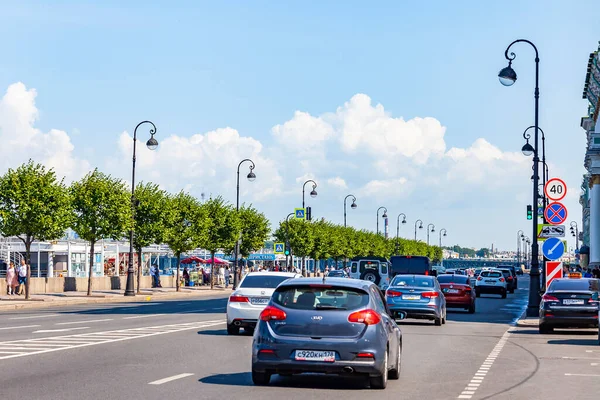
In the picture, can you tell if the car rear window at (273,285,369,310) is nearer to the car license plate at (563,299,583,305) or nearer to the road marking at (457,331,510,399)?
the road marking at (457,331,510,399)

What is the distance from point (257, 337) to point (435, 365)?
15.6 ft

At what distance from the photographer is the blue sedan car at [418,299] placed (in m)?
29.1

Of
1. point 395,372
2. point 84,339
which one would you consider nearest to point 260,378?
point 395,372

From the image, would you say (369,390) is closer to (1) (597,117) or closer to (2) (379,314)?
(2) (379,314)

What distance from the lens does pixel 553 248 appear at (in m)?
30.5

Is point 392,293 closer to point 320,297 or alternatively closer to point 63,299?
point 320,297

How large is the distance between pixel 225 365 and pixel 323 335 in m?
3.60

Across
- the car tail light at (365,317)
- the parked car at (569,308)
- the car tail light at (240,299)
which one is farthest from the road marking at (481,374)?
the car tail light at (240,299)

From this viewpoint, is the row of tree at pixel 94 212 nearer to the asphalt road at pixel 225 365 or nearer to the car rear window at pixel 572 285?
the asphalt road at pixel 225 365

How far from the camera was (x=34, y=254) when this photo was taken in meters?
95.9

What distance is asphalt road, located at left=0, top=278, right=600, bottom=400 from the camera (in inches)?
502

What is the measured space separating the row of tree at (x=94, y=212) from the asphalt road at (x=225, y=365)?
64.2 ft

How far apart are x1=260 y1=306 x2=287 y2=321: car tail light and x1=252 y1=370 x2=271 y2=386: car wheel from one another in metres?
0.71

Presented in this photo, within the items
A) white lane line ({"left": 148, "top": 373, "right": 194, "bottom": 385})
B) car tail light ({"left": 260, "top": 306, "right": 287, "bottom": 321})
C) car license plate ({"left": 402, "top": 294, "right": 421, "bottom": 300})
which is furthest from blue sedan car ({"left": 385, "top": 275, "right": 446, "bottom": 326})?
car tail light ({"left": 260, "top": 306, "right": 287, "bottom": 321})
